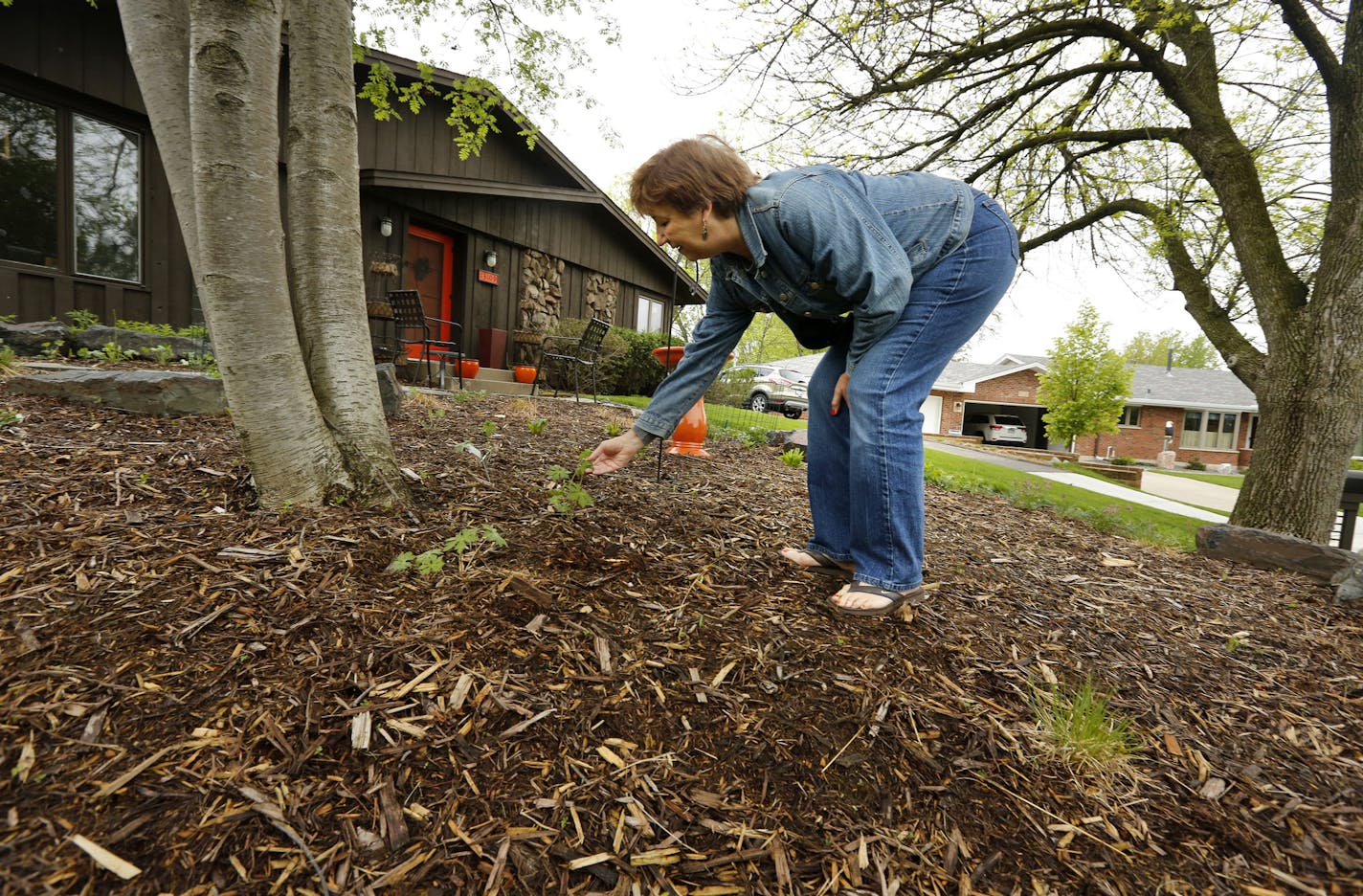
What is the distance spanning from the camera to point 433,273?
369 inches

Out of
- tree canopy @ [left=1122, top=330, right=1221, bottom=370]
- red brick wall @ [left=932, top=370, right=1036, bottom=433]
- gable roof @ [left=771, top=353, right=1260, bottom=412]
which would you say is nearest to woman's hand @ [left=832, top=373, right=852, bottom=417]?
gable roof @ [left=771, top=353, right=1260, bottom=412]

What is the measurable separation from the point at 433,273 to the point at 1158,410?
101 ft

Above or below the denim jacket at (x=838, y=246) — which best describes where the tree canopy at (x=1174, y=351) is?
above

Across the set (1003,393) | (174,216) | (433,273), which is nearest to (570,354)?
(433,273)

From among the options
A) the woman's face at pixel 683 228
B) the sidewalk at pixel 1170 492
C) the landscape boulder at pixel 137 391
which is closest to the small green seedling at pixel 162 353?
the landscape boulder at pixel 137 391

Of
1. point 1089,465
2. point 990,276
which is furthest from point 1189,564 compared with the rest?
point 1089,465

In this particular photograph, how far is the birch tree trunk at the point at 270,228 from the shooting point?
1700 millimetres

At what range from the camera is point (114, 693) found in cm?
113

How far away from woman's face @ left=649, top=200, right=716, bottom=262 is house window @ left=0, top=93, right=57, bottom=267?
6987 millimetres

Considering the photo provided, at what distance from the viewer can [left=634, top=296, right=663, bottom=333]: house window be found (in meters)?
14.4

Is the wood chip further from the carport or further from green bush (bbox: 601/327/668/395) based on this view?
the carport

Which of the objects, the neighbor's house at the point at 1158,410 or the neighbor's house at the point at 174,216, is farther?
the neighbor's house at the point at 1158,410

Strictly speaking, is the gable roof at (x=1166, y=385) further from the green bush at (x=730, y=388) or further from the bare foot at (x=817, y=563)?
the bare foot at (x=817, y=563)

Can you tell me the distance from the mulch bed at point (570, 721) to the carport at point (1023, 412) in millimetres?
32157
